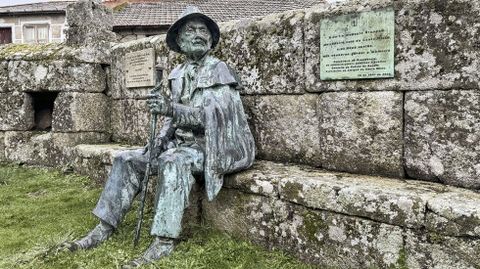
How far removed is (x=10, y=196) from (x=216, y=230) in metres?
2.81

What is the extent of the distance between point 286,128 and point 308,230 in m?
1.12

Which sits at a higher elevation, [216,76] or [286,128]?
[216,76]

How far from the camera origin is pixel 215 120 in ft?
12.0

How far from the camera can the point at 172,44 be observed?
4.12 metres

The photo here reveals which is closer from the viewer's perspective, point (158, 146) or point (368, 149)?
point (368, 149)

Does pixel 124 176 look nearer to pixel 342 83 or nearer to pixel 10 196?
pixel 342 83

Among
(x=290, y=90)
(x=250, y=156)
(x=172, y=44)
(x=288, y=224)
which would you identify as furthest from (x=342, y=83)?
(x=172, y=44)

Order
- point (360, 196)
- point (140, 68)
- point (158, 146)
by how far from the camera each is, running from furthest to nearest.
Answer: point (140, 68) → point (158, 146) → point (360, 196)

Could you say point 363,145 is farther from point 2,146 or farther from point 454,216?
point 2,146

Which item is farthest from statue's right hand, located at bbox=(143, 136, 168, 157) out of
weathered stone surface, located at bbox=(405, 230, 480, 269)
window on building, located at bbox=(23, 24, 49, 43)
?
window on building, located at bbox=(23, 24, 49, 43)

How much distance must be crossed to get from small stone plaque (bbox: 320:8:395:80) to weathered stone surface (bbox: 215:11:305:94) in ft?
0.92

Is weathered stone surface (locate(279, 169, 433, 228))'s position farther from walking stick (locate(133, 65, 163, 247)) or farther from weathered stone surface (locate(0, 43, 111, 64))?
weathered stone surface (locate(0, 43, 111, 64))

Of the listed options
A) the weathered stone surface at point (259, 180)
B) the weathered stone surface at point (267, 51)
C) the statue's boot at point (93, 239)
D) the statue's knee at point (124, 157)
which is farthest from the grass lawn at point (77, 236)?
the weathered stone surface at point (267, 51)

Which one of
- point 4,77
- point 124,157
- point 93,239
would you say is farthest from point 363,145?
point 4,77
